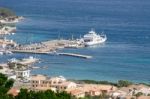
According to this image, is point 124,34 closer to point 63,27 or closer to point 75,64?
point 63,27

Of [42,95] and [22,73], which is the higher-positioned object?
[22,73]

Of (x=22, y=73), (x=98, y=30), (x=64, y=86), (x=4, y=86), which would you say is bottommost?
(x=64, y=86)

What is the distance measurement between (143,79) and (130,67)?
9.06 ft

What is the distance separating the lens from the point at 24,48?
3484 cm

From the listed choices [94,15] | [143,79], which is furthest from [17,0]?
[143,79]

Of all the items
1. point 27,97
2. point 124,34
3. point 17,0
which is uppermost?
point 17,0

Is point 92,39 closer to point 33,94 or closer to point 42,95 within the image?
Answer: point 33,94

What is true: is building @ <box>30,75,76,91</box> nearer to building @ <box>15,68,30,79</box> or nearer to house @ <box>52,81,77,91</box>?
house @ <box>52,81,77,91</box>

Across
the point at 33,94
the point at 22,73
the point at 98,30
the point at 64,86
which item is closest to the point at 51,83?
the point at 64,86

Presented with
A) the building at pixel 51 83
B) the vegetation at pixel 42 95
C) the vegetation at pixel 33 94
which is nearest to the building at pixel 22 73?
the building at pixel 51 83

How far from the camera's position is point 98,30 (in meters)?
44.4

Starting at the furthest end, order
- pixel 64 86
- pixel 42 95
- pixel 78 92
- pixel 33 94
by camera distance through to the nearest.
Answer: pixel 64 86 → pixel 78 92 → pixel 33 94 → pixel 42 95

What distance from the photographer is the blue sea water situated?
2822cm

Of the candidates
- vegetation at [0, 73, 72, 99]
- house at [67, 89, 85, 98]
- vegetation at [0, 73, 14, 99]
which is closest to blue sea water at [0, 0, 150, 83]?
house at [67, 89, 85, 98]
